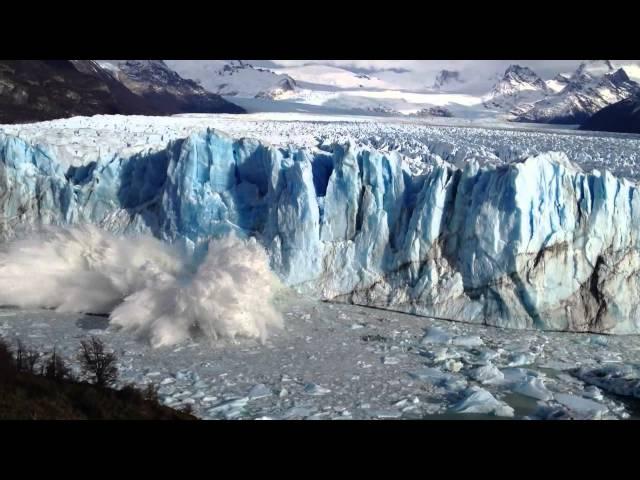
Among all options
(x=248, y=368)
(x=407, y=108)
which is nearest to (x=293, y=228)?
(x=248, y=368)

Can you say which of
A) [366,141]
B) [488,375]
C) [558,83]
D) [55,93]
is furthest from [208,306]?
[558,83]

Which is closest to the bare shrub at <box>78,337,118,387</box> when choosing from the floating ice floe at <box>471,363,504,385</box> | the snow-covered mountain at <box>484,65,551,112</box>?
the floating ice floe at <box>471,363,504,385</box>

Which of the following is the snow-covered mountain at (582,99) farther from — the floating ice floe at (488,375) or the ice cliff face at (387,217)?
the floating ice floe at (488,375)

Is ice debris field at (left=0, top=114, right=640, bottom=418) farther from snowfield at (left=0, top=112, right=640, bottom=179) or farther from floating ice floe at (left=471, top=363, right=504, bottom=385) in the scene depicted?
snowfield at (left=0, top=112, right=640, bottom=179)

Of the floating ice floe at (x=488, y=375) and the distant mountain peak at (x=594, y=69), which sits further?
the distant mountain peak at (x=594, y=69)

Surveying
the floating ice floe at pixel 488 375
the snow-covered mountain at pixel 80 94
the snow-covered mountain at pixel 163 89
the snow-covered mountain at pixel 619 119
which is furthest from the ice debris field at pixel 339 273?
the snow-covered mountain at pixel 163 89
